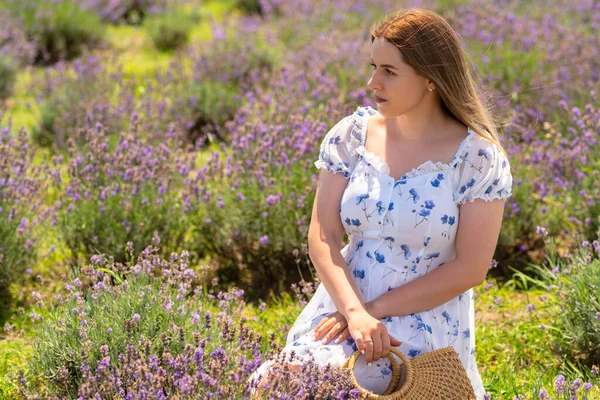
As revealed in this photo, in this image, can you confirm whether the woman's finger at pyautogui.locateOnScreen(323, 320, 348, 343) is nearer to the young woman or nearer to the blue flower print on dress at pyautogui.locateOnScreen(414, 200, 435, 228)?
the young woman

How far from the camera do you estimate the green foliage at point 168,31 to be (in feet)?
25.6

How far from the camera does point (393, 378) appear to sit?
2.33 meters

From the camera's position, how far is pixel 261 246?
3836 mm

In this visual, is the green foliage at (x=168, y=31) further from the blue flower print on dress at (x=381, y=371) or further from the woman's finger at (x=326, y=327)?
the blue flower print on dress at (x=381, y=371)

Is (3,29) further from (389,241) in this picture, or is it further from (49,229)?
(389,241)

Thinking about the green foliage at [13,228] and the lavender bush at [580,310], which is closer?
the lavender bush at [580,310]

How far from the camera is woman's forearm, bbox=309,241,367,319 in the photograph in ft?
7.98

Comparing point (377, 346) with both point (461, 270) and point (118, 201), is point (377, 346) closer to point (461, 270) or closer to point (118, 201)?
point (461, 270)

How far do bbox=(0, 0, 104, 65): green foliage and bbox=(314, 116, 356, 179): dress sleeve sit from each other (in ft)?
17.1

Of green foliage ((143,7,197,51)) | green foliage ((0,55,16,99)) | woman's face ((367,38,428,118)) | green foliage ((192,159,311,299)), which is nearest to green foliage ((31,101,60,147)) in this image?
green foliage ((0,55,16,99))

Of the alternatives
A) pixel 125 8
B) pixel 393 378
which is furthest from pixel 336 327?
pixel 125 8

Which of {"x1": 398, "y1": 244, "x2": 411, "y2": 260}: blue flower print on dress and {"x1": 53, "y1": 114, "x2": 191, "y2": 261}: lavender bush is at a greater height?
{"x1": 398, "y1": 244, "x2": 411, "y2": 260}: blue flower print on dress

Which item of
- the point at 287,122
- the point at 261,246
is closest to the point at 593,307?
the point at 261,246

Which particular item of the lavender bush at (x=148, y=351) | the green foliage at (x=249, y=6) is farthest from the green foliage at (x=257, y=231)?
the green foliage at (x=249, y=6)
